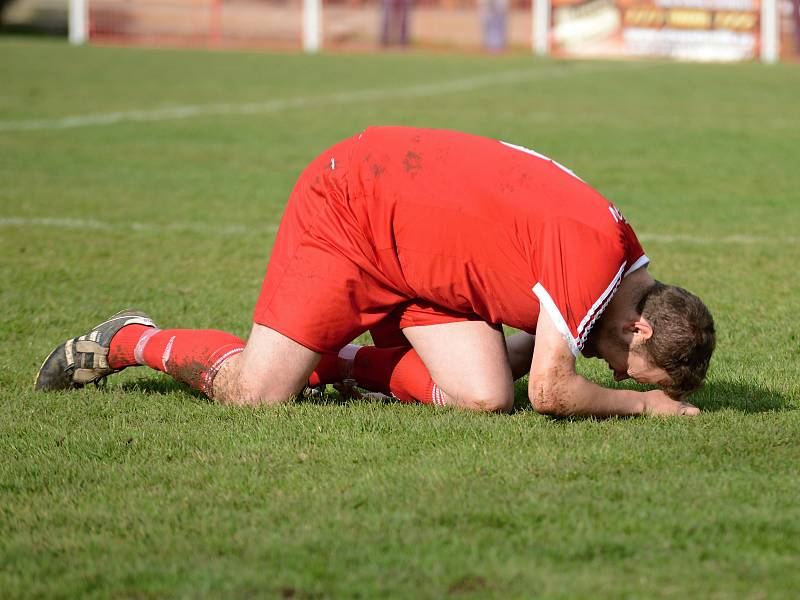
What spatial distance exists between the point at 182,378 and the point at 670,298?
1979 mm

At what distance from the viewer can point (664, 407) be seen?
462 centimetres

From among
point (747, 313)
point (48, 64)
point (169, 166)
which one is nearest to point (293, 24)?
point (48, 64)

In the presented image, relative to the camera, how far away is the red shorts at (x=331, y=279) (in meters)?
4.70

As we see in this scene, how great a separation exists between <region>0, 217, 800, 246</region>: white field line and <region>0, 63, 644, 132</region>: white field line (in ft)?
19.4

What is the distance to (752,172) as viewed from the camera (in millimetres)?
11555

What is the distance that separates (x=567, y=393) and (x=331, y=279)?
1008 millimetres

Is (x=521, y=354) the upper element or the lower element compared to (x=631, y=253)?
lower

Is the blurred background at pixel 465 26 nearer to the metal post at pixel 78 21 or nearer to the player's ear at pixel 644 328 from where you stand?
the metal post at pixel 78 21

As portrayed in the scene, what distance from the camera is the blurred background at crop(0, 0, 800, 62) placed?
29.1m

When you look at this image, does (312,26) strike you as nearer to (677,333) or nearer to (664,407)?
(664,407)

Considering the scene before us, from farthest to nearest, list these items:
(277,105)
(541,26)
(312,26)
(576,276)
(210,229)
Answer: (312,26) < (541,26) < (277,105) < (210,229) < (576,276)

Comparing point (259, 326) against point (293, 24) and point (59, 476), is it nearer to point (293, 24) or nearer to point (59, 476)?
point (59, 476)

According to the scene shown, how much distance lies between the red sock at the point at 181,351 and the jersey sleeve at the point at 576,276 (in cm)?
143

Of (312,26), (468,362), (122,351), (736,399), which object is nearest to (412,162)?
(468,362)
